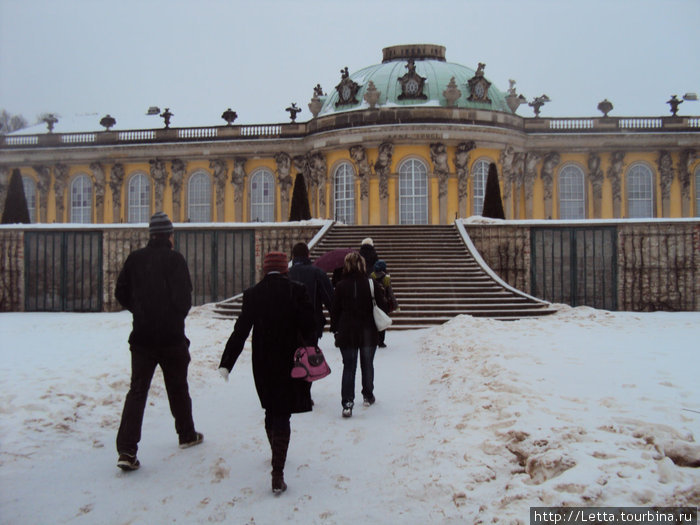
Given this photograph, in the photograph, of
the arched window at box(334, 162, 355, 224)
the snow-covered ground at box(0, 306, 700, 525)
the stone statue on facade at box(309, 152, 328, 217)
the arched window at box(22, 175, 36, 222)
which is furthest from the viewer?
the arched window at box(22, 175, 36, 222)

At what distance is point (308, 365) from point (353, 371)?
213 cm

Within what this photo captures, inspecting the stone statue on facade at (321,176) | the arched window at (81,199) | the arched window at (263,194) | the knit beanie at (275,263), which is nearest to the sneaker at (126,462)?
the knit beanie at (275,263)

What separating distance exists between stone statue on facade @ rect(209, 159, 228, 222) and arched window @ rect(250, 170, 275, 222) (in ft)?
4.97

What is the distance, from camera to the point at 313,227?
20.8 metres

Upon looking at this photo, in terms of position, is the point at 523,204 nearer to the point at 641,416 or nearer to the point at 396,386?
the point at 396,386

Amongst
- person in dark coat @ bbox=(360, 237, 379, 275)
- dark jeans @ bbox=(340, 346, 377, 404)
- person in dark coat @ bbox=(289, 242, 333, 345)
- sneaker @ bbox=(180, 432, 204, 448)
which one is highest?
person in dark coat @ bbox=(360, 237, 379, 275)

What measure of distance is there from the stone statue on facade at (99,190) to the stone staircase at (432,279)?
64.1 feet

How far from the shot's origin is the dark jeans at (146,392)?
510 centimetres

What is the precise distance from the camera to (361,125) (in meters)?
30.9

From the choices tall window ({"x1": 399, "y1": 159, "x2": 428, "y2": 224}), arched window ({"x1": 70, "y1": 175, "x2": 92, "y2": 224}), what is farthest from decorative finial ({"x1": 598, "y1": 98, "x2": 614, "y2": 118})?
arched window ({"x1": 70, "y1": 175, "x2": 92, "y2": 224})

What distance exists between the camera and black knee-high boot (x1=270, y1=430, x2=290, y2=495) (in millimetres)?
4609

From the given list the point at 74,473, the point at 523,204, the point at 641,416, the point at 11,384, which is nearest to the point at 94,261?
the point at 11,384

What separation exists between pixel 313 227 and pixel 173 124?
75.5 feet

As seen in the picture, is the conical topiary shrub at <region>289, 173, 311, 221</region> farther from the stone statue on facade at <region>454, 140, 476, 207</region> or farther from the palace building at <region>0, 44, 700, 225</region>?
the stone statue on facade at <region>454, 140, 476, 207</region>
